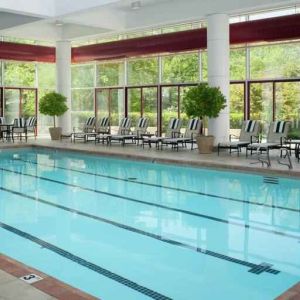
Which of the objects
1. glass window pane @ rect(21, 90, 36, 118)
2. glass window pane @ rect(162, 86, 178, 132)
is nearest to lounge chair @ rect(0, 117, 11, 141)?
glass window pane @ rect(21, 90, 36, 118)

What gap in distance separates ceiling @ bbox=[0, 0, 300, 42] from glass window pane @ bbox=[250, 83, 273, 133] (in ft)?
8.39

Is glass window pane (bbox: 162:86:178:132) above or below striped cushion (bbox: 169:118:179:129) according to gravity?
above

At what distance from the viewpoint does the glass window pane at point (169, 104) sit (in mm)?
16344

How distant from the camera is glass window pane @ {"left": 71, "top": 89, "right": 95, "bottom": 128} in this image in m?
19.8

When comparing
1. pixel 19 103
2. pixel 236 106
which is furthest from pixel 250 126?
pixel 19 103

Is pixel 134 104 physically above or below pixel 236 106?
above

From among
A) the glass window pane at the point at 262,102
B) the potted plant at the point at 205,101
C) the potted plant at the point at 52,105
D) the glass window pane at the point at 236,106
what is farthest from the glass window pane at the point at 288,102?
the potted plant at the point at 52,105

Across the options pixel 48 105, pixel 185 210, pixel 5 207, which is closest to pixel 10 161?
pixel 48 105

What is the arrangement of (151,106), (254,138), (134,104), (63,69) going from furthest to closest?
(63,69)
(134,104)
(151,106)
(254,138)

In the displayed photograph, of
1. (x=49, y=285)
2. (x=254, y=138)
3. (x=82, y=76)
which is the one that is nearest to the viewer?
(x=49, y=285)

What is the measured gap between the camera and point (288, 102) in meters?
13.4

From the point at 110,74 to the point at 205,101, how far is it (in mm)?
7734

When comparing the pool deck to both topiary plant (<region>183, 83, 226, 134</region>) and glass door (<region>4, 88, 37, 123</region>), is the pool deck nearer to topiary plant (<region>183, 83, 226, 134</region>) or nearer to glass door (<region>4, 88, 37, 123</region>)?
topiary plant (<region>183, 83, 226, 134</region>)

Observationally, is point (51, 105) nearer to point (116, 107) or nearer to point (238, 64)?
point (116, 107)
